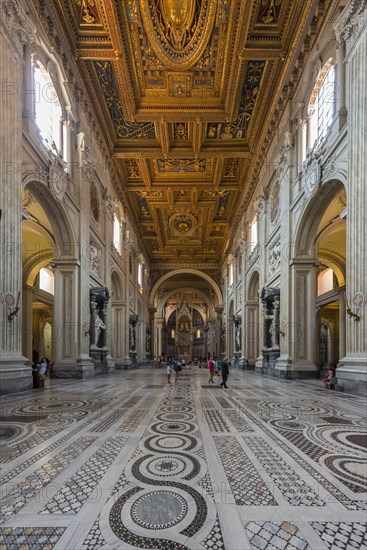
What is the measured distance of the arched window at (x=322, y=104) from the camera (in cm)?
884

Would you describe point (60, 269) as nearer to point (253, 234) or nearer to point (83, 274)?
point (83, 274)

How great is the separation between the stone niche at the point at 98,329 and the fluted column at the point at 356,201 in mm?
8919

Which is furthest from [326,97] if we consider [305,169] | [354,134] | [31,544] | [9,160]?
[31,544]

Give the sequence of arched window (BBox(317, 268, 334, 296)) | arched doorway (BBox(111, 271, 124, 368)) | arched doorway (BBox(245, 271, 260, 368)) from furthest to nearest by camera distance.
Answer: arched doorway (BBox(245, 271, 260, 368)) → arched doorway (BBox(111, 271, 124, 368)) → arched window (BBox(317, 268, 334, 296))

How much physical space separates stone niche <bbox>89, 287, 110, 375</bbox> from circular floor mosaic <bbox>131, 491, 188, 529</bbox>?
10728 millimetres

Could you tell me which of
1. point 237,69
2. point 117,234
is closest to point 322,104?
point 237,69

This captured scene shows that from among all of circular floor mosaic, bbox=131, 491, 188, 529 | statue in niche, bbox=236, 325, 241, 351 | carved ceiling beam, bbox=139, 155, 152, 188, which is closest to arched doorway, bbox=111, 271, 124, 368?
carved ceiling beam, bbox=139, 155, 152, 188

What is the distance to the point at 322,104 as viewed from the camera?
948cm

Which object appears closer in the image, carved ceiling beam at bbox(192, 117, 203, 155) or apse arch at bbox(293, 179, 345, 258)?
apse arch at bbox(293, 179, 345, 258)

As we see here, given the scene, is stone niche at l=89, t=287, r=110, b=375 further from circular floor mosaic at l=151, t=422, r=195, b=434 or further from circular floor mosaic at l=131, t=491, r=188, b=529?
circular floor mosaic at l=131, t=491, r=188, b=529

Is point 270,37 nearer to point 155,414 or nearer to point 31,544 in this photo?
point 155,414

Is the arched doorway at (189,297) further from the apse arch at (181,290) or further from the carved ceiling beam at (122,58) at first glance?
the carved ceiling beam at (122,58)

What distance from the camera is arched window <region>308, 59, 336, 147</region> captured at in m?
8.84

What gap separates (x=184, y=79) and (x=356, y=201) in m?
8.53
